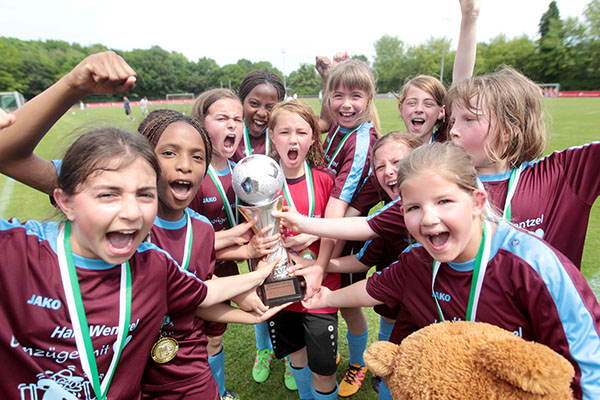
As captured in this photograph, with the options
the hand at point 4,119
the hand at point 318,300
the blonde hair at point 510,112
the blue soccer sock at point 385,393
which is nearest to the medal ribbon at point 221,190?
the hand at point 318,300

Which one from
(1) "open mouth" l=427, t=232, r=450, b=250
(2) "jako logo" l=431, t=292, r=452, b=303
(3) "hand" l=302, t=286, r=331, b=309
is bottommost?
A: (3) "hand" l=302, t=286, r=331, b=309

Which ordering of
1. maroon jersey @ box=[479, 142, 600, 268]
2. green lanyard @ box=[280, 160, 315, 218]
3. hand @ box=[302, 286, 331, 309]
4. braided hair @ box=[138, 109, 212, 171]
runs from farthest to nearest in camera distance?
green lanyard @ box=[280, 160, 315, 218] < hand @ box=[302, 286, 331, 309] < braided hair @ box=[138, 109, 212, 171] < maroon jersey @ box=[479, 142, 600, 268]

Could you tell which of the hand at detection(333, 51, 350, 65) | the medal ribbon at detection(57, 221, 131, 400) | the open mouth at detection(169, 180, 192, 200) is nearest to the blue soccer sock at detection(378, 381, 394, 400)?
the medal ribbon at detection(57, 221, 131, 400)

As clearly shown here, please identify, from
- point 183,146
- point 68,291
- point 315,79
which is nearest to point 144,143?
point 183,146

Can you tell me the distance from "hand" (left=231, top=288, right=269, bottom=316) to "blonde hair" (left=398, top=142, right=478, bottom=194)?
1.14 meters

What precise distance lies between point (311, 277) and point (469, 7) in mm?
2217

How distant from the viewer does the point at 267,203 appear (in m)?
2.12

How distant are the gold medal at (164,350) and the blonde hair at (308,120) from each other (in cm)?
154

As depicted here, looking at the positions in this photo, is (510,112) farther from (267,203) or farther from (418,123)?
(267,203)

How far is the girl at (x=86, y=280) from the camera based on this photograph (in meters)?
1.37

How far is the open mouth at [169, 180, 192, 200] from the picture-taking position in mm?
1915

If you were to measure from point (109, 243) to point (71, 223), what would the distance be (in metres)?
0.26

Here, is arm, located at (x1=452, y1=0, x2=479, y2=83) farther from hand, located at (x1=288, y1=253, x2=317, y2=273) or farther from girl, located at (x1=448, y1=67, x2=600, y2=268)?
hand, located at (x1=288, y1=253, x2=317, y2=273)

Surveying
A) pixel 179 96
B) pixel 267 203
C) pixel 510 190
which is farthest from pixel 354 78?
pixel 179 96
